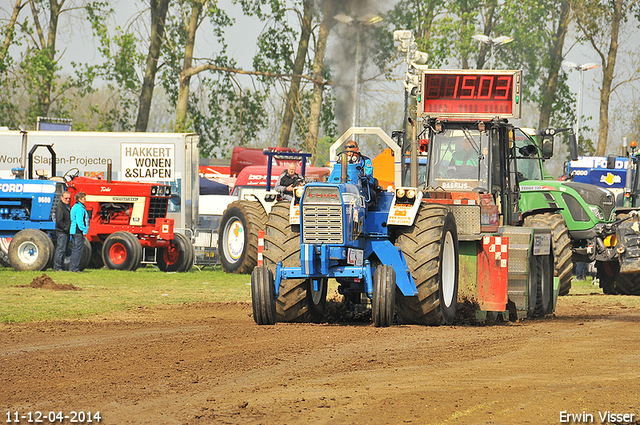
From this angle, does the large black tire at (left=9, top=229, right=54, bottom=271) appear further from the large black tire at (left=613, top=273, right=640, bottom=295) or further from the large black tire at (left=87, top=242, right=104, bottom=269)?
the large black tire at (left=613, top=273, right=640, bottom=295)

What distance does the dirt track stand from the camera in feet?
19.0

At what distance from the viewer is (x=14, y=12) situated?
36.3 meters

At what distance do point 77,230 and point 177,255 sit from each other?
2813mm

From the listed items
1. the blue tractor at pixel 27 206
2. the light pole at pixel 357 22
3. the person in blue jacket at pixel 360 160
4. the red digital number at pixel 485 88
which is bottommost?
the blue tractor at pixel 27 206

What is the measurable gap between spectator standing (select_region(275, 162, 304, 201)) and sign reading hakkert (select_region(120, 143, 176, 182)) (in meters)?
5.53

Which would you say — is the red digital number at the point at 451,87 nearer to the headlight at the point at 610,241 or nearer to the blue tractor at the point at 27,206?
the headlight at the point at 610,241

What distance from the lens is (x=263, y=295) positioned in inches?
387

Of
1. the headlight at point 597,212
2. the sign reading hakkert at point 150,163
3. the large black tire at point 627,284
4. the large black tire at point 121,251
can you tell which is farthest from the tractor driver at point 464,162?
the sign reading hakkert at point 150,163

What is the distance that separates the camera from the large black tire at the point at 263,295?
9789mm

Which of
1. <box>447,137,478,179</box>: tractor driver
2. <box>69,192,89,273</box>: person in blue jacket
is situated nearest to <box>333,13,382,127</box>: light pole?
<box>69,192,89,273</box>: person in blue jacket

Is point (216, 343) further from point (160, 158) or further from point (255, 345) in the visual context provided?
point (160, 158)

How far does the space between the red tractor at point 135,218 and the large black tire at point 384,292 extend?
12.0m

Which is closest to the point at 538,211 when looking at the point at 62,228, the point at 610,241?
the point at 610,241

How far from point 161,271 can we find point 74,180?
308 cm
